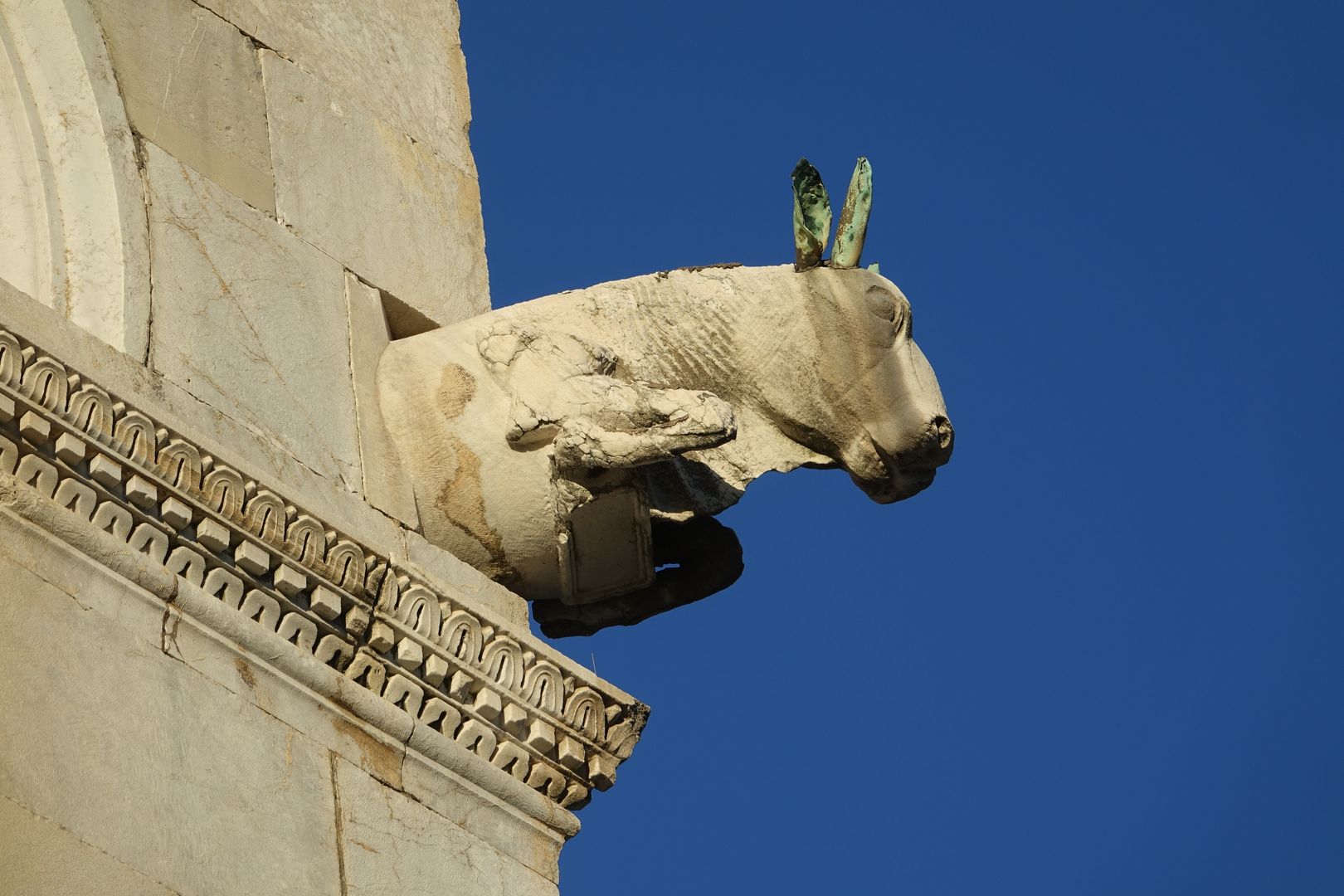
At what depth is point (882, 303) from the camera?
25.1 feet

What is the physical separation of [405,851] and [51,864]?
3.91 feet

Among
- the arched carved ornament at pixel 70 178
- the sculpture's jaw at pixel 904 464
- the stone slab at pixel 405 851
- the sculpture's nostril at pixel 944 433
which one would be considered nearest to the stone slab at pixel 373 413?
the arched carved ornament at pixel 70 178

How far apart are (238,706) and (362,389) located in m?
1.39

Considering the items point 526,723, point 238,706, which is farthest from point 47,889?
point 526,723

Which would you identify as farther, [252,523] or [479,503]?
[479,503]

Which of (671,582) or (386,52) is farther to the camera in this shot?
(386,52)

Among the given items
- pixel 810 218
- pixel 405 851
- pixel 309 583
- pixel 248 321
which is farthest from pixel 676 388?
pixel 405 851

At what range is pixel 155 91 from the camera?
7254mm

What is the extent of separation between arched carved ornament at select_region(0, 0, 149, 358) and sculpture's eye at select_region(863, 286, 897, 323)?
2070 millimetres

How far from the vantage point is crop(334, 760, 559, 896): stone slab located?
6375mm

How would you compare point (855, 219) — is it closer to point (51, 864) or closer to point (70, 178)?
point (70, 178)

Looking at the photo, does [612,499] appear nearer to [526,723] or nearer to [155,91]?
[526,723]

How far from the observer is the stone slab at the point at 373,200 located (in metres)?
7.65

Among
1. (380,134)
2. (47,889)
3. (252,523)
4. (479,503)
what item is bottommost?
(47,889)
